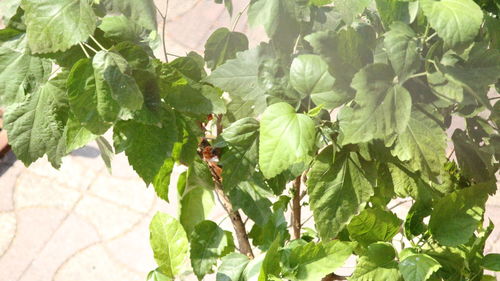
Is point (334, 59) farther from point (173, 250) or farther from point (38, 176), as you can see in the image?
point (38, 176)

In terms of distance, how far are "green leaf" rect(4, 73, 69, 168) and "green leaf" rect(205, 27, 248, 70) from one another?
212 millimetres

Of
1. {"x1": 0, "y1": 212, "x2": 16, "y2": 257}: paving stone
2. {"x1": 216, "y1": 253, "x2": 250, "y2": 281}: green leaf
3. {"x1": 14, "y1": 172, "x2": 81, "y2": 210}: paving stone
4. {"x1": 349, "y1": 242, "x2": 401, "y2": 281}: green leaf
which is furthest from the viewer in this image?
{"x1": 14, "y1": 172, "x2": 81, "y2": 210}: paving stone

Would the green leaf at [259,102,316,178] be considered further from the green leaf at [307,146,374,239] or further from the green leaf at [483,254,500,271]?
the green leaf at [483,254,500,271]

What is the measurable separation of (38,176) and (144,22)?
74.5 inches

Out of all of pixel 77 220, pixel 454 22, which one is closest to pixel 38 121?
pixel 454 22

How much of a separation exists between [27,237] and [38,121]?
1.61 metres

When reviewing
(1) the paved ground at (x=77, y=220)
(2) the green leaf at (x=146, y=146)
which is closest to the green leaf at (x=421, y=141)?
(2) the green leaf at (x=146, y=146)

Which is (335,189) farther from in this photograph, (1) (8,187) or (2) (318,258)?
(1) (8,187)

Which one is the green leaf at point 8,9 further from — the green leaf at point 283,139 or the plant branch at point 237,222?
the plant branch at point 237,222

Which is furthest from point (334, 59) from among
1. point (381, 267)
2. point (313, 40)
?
point (381, 267)

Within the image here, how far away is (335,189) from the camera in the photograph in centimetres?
87

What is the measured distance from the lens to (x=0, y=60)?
816 mm

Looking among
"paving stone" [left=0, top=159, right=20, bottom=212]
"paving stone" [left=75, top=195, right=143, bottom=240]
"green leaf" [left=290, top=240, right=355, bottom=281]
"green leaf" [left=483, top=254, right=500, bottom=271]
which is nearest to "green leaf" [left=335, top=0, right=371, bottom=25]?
"green leaf" [left=290, top=240, right=355, bottom=281]

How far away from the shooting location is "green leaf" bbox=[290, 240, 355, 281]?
3.09 ft
